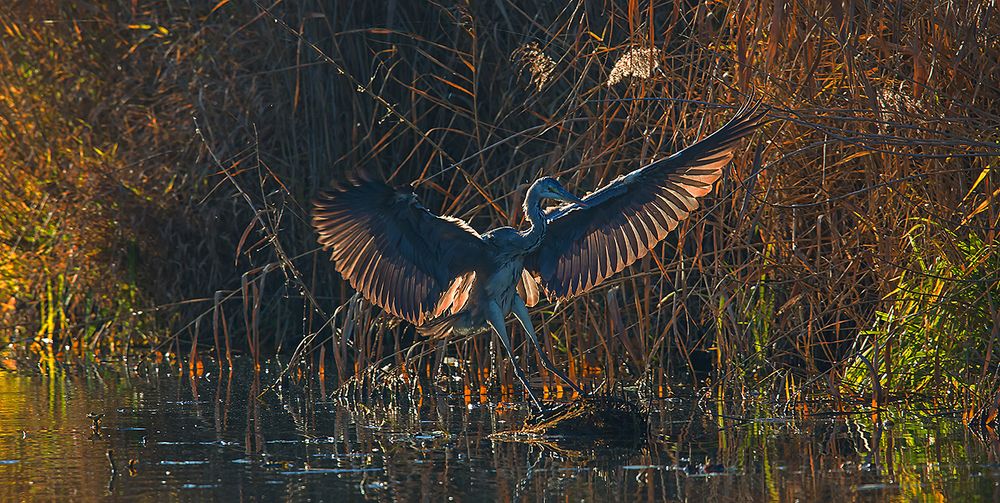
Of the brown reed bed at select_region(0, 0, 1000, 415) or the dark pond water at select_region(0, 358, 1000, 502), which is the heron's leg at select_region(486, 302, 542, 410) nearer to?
the dark pond water at select_region(0, 358, 1000, 502)

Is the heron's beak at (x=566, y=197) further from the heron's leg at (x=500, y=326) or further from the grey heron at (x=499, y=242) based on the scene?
the heron's leg at (x=500, y=326)

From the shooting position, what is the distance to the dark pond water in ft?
15.0

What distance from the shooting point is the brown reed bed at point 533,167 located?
5.93 metres

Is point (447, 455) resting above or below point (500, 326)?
below

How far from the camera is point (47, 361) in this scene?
28.3 feet

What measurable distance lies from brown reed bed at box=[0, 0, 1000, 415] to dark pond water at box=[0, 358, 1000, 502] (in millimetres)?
422

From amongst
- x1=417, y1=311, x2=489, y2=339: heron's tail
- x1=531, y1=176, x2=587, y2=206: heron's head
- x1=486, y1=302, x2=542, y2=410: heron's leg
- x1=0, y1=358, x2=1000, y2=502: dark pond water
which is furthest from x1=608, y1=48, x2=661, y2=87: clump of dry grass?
x1=0, y1=358, x2=1000, y2=502: dark pond water

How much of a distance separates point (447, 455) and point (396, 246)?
4.39ft

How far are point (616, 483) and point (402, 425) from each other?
1.61 metres

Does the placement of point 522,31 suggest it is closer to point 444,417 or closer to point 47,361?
point 444,417

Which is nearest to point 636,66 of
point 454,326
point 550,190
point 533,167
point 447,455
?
point 550,190

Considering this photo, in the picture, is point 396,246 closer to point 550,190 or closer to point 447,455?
point 550,190

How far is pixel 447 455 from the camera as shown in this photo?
17.5ft

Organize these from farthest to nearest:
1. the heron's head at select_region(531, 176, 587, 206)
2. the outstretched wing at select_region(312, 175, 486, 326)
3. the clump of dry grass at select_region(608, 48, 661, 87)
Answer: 1. the heron's head at select_region(531, 176, 587, 206)
2. the outstretched wing at select_region(312, 175, 486, 326)
3. the clump of dry grass at select_region(608, 48, 661, 87)
